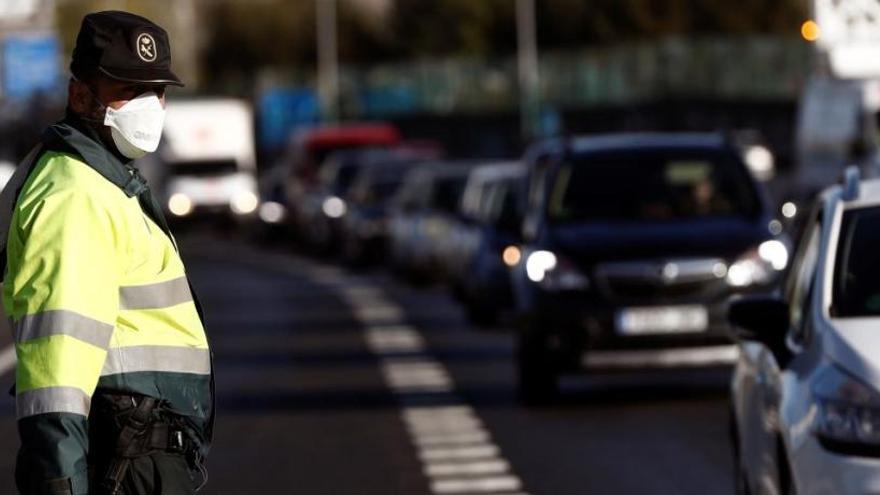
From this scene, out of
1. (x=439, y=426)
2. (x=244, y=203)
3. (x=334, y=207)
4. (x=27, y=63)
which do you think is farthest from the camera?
(x=27, y=63)

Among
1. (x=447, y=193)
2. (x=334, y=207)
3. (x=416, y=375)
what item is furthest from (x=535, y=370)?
(x=334, y=207)

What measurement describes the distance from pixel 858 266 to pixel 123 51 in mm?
3693

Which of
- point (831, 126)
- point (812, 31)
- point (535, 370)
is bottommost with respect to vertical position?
point (831, 126)

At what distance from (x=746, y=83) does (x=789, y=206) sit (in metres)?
60.6

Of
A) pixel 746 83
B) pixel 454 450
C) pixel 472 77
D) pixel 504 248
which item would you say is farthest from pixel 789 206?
pixel 472 77

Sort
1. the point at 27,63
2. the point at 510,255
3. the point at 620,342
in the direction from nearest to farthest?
the point at 620,342 → the point at 510,255 → the point at 27,63

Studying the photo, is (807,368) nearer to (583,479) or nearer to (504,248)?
→ (583,479)

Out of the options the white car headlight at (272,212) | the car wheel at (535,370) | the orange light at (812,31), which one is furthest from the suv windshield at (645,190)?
the white car headlight at (272,212)

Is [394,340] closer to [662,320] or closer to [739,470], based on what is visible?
[662,320]

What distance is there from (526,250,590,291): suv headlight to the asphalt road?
76 centimetres

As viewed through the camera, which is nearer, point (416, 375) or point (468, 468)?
point (468, 468)

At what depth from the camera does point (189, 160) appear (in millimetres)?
65312

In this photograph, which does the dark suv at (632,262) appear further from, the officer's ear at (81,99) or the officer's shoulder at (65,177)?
the officer's shoulder at (65,177)

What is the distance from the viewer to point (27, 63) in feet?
255
